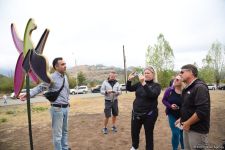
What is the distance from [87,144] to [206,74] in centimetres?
4394

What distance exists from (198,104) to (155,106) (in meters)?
1.26

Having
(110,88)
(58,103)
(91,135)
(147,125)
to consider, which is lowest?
(91,135)

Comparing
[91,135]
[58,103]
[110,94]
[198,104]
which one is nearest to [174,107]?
[198,104]

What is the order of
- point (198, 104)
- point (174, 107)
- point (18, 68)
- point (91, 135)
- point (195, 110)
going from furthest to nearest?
1. point (91, 135)
2. point (174, 107)
3. point (18, 68)
4. point (195, 110)
5. point (198, 104)

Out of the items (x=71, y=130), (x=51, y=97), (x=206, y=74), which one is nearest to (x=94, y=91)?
(x=206, y=74)

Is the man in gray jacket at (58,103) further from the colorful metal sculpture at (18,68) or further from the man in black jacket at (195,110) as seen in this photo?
the man in black jacket at (195,110)

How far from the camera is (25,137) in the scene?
712cm

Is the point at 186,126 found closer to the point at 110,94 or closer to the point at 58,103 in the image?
the point at 58,103

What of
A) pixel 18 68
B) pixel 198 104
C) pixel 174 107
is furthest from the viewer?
pixel 174 107

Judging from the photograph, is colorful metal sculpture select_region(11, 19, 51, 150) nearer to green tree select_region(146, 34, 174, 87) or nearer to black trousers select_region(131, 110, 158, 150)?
black trousers select_region(131, 110, 158, 150)

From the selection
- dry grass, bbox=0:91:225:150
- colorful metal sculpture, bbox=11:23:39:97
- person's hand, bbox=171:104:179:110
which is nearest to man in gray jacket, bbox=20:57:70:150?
colorful metal sculpture, bbox=11:23:39:97

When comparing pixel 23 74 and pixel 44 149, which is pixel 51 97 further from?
pixel 44 149

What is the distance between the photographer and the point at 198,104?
136 inches

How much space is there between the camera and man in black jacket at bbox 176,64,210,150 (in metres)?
3.45
